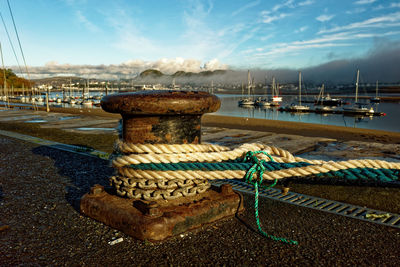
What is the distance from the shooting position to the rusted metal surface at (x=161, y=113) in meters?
2.45

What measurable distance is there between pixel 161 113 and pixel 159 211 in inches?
32.9

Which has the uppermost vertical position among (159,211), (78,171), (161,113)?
(161,113)

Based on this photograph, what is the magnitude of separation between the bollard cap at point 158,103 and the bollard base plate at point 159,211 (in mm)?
798

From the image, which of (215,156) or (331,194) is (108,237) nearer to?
(215,156)

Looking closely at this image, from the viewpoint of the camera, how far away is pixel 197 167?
2305mm

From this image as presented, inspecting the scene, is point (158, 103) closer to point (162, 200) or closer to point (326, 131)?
point (162, 200)

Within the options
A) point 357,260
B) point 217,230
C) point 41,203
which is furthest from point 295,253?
point 41,203

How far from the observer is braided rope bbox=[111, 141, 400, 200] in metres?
2.22

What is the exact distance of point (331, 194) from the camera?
11.8 ft

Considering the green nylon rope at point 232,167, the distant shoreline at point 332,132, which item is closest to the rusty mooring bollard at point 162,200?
the green nylon rope at point 232,167

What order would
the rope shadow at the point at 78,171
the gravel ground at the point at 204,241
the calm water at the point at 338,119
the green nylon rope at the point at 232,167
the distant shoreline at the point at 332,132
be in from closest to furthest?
1. the gravel ground at the point at 204,241
2. the green nylon rope at the point at 232,167
3. the rope shadow at the point at 78,171
4. the distant shoreline at the point at 332,132
5. the calm water at the point at 338,119

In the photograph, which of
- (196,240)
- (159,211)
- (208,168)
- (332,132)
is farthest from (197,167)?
(332,132)

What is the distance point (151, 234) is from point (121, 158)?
0.70 m

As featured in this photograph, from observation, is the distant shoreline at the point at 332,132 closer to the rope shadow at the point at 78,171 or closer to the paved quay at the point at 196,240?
the rope shadow at the point at 78,171
